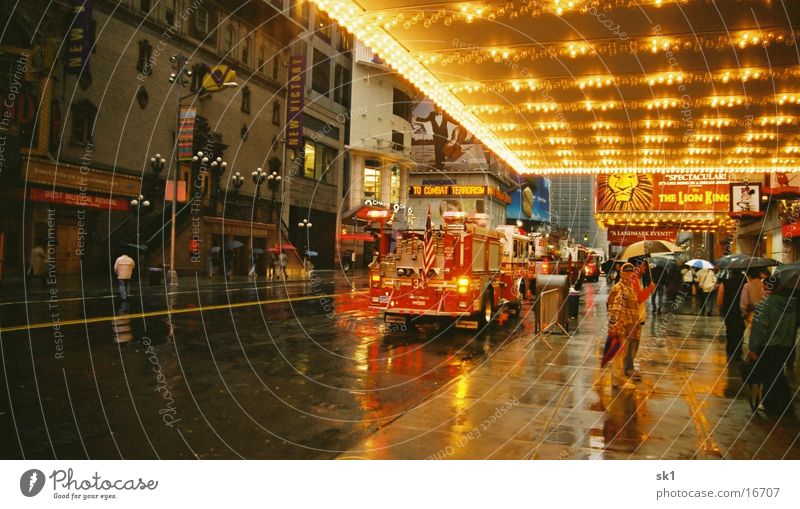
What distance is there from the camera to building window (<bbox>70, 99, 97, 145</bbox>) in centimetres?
2934

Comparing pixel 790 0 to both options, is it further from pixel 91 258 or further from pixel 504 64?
pixel 91 258

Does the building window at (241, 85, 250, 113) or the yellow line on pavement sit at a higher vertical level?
the building window at (241, 85, 250, 113)

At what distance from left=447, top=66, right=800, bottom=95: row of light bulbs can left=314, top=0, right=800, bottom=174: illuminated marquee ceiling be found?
23 millimetres

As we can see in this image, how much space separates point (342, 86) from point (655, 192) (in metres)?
37.3

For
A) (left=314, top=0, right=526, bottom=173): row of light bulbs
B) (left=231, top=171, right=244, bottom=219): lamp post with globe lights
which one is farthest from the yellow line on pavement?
(left=231, top=171, right=244, bottom=219): lamp post with globe lights

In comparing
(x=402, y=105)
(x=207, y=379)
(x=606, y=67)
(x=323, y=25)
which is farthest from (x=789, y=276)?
(x=402, y=105)

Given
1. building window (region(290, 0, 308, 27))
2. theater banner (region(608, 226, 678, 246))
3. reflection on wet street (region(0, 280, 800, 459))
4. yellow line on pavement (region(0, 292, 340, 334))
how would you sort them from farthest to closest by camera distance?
building window (region(290, 0, 308, 27)), theater banner (region(608, 226, 678, 246)), yellow line on pavement (region(0, 292, 340, 334)), reflection on wet street (region(0, 280, 800, 459))

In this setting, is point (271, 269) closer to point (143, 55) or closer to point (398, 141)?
point (143, 55)

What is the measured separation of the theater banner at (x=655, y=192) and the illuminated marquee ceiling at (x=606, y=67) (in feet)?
30.8

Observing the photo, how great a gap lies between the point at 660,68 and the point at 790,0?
2.67 m

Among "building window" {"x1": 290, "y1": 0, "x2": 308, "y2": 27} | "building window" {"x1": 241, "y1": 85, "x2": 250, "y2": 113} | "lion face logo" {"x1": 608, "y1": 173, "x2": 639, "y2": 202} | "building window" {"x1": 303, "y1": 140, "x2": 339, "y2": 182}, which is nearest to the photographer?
"lion face logo" {"x1": 608, "y1": 173, "x2": 639, "y2": 202}

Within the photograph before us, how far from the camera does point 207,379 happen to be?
9.15m

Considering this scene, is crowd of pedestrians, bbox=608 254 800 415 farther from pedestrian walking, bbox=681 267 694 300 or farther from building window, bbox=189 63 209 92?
building window, bbox=189 63 209 92

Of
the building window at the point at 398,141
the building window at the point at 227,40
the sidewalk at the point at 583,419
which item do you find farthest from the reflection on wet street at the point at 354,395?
the building window at the point at 398,141
